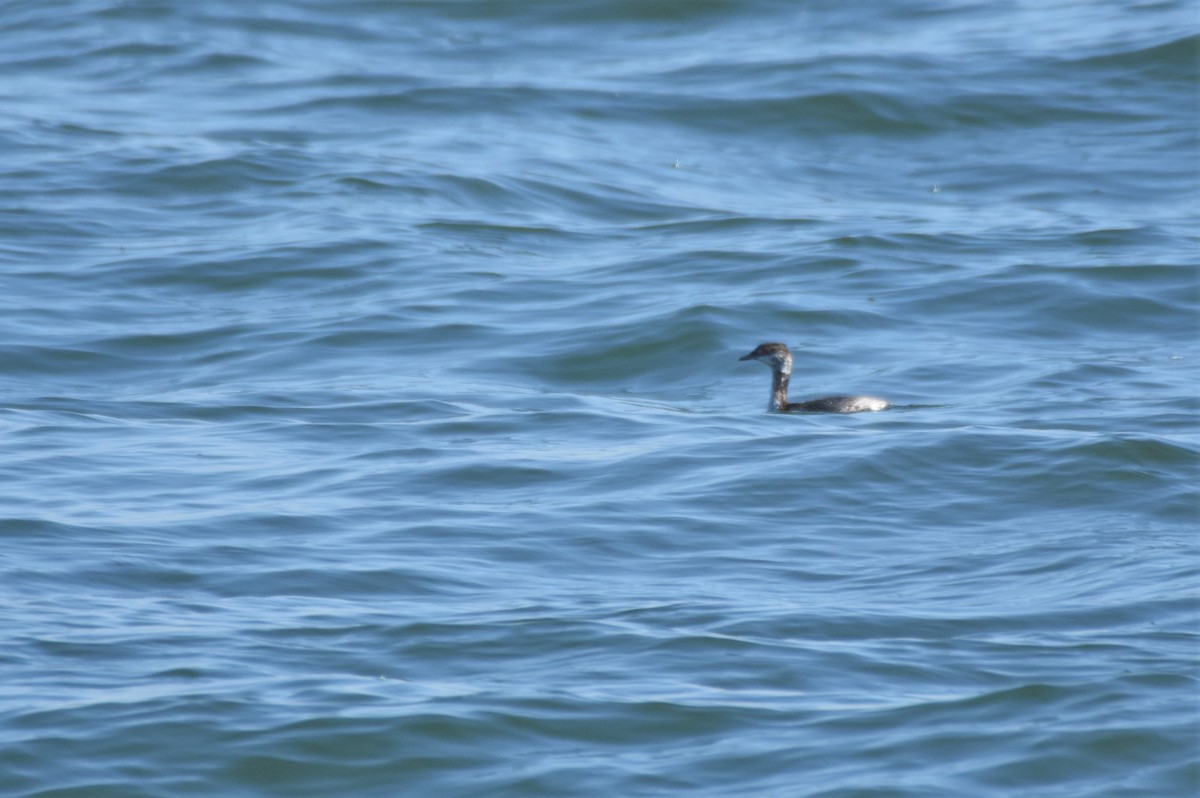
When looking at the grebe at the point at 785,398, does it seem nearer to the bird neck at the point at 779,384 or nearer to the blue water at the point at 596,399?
the bird neck at the point at 779,384

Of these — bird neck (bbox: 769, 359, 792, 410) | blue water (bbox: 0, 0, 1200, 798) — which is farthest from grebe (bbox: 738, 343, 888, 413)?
blue water (bbox: 0, 0, 1200, 798)

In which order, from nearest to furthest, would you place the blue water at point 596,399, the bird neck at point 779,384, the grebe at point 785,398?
the blue water at point 596,399
the grebe at point 785,398
the bird neck at point 779,384

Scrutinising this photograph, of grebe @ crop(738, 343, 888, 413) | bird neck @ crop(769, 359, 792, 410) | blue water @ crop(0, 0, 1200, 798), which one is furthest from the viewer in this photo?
bird neck @ crop(769, 359, 792, 410)

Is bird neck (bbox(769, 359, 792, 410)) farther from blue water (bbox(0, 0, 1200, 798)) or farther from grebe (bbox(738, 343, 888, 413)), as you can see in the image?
blue water (bbox(0, 0, 1200, 798))

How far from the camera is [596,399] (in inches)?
424

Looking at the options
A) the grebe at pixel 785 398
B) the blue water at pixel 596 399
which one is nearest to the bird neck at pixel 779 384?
the grebe at pixel 785 398

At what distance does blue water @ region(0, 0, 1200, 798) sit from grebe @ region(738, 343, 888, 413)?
24 centimetres

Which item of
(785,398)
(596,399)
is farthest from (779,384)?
(596,399)

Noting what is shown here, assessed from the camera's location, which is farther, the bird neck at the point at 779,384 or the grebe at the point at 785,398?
the bird neck at the point at 779,384

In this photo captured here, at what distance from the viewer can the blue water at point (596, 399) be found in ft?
18.9

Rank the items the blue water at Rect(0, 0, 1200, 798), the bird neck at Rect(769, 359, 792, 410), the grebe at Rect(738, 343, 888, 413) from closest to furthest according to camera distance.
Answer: the blue water at Rect(0, 0, 1200, 798), the grebe at Rect(738, 343, 888, 413), the bird neck at Rect(769, 359, 792, 410)

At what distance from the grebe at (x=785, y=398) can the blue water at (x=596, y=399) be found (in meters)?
0.24

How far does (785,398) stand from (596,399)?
1.05m

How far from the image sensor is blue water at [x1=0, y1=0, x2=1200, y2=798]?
576cm
